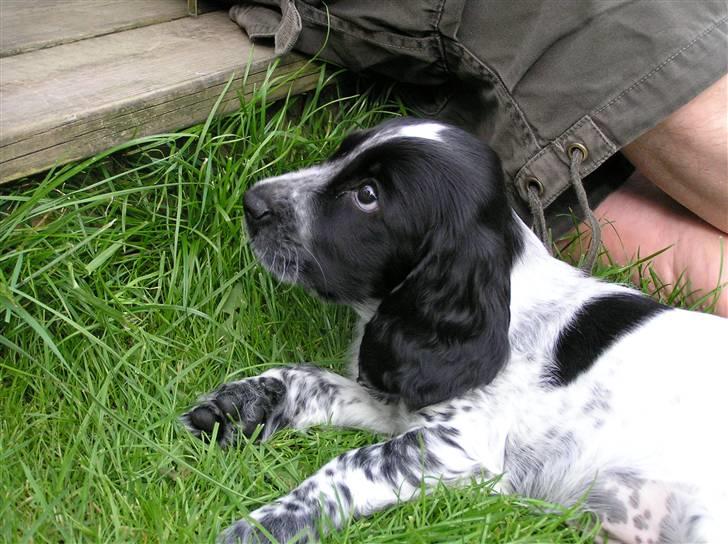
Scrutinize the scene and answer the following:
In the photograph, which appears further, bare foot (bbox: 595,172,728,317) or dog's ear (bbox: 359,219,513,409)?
bare foot (bbox: 595,172,728,317)

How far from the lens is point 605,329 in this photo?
2.79m

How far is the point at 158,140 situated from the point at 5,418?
3.75 feet

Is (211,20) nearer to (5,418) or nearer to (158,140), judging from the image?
(158,140)

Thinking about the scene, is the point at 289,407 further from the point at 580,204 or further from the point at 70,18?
the point at 70,18

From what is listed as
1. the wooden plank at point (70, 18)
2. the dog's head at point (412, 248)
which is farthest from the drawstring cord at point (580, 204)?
the wooden plank at point (70, 18)

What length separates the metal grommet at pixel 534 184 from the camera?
11.6ft

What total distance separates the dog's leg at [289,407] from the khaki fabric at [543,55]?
1.17 m

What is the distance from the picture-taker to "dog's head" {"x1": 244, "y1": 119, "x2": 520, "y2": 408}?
8.60 ft

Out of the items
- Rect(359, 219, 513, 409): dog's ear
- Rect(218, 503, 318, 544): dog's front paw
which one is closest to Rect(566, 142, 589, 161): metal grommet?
Rect(359, 219, 513, 409): dog's ear

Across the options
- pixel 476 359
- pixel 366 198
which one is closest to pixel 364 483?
pixel 476 359

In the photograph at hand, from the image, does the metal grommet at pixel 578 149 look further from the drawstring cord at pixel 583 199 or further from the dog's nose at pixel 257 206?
the dog's nose at pixel 257 206

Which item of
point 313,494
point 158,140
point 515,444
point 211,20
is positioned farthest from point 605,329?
point 211,20

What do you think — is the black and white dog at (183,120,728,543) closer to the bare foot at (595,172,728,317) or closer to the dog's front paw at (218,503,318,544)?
the dog's front paw at (218,503,318,544)

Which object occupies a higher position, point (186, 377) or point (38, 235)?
point (38, 235)
